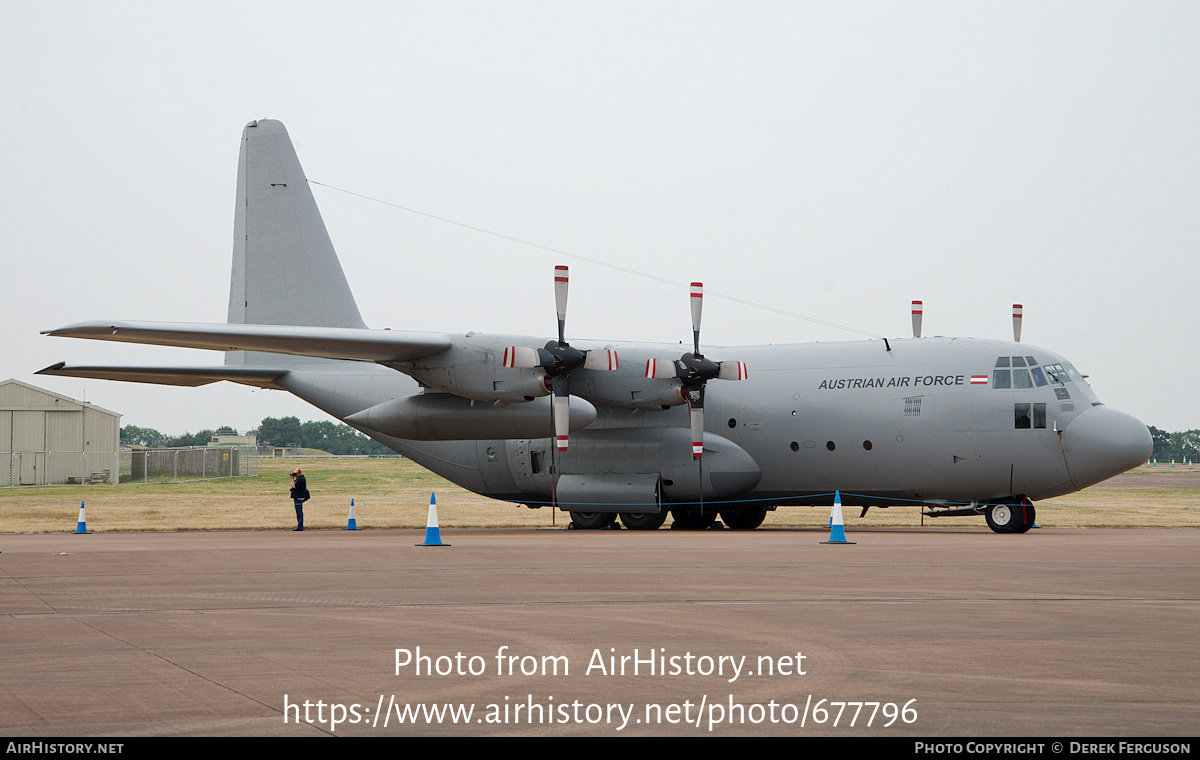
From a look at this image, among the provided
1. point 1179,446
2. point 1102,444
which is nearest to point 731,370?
point 1102,444

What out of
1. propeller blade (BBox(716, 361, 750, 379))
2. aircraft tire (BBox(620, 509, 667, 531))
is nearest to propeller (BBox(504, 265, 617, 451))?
propeller blade (BBox(716, 361, 750, 379))

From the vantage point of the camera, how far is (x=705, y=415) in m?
23.6

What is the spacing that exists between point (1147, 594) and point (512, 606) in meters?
5.58

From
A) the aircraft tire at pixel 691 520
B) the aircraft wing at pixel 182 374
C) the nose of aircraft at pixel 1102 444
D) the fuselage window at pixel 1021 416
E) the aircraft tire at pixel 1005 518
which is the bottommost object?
the aircraft tire at pixel 691 520

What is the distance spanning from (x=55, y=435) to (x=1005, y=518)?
4542 centimetres

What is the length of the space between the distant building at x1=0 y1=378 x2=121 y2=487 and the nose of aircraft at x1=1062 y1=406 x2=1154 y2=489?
4230 centimetres

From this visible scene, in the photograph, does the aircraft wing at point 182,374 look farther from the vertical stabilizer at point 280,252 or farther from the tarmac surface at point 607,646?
the tarmac surface at point 607,646

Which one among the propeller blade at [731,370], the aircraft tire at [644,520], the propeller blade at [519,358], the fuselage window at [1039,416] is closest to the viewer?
the fuselage window at [1039,416]

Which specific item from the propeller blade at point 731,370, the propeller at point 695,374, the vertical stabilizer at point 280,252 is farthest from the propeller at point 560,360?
the vertical stabilizer at point 280,252

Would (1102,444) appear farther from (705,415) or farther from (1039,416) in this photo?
(705,415)

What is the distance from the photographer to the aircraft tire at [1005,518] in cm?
2102

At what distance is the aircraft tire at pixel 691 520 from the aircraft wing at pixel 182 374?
31.7 feet

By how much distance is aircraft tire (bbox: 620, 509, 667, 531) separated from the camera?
23.9 metres
